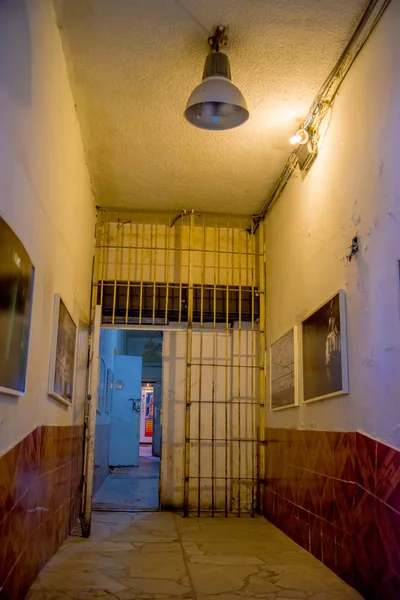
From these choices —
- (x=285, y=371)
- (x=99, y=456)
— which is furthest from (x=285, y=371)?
(x=99, y=456)

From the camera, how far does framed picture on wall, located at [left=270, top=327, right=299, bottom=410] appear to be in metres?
4.67

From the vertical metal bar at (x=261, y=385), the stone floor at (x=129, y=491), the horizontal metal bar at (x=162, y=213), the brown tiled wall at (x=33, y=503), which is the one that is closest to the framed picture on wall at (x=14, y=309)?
the brown tiled wall at (x=33, y=503)

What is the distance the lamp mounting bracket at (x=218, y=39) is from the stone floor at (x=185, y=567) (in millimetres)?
3357

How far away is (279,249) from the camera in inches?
219

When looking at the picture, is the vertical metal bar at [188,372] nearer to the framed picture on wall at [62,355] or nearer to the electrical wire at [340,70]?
the electrical wire at [340,70]

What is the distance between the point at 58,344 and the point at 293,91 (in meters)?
2.53

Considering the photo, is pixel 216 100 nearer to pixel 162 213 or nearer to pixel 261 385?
pixel 162 213

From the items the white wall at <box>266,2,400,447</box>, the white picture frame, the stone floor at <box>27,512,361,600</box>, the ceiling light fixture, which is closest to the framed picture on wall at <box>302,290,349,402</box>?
the white wall at <box>266,2,400,447</box>

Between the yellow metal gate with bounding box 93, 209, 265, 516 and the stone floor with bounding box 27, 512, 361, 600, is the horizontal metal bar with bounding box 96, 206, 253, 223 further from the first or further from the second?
the stone floor with bounding box 27, 512, 361, 600

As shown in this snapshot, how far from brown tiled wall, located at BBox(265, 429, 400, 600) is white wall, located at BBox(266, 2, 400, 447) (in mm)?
135

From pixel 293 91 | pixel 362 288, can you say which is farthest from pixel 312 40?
pixel 362 288

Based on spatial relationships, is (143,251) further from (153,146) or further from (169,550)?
(169,550)

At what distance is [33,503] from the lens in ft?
9.95

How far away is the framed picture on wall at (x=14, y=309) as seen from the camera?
2.26 metres
